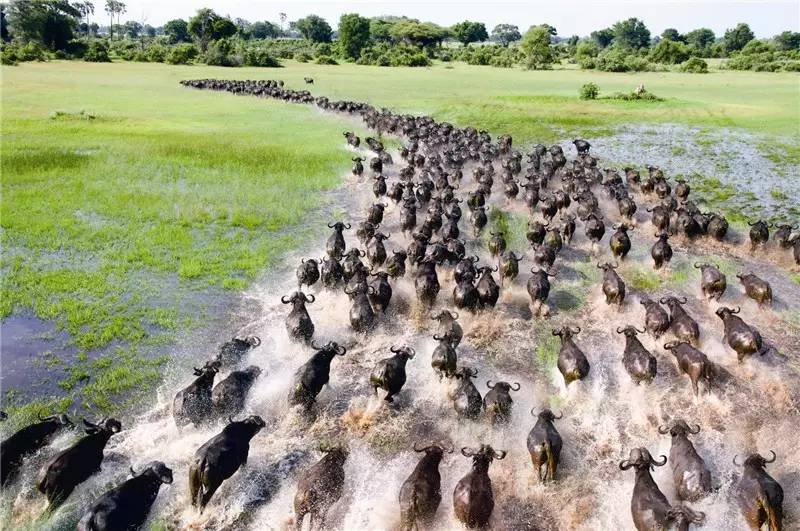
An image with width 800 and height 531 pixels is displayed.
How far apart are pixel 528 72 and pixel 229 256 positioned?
6426 cm

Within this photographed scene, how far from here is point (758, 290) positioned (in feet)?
40.0

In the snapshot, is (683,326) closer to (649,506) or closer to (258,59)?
(649,506)

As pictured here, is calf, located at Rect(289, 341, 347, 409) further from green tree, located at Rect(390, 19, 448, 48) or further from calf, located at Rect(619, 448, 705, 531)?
green tree, located at Rect(390, 19, 448, 48)

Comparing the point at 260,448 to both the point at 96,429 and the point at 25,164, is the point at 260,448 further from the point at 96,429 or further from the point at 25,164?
the point at 25,164

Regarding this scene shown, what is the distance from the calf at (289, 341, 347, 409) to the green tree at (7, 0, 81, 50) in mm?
90588

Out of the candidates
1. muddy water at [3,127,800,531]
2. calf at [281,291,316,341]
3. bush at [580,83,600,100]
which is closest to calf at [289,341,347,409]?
muddy water at [3,127,800,531]

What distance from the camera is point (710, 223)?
16156 millimetres

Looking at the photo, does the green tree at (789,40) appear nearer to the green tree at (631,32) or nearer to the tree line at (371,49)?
the tree line at (371,49)

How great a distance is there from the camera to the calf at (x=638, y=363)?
31.0 ft

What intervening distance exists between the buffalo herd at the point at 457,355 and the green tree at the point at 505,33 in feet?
596

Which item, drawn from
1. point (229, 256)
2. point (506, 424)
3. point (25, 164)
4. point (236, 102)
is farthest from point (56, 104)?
point (506, 424)

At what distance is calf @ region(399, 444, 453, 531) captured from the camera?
6.82 metres

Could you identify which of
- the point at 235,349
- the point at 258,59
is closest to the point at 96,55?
the point at 258,59

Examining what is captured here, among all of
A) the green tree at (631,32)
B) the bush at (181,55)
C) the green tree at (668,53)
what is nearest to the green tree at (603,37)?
the green tree at (631,32)
